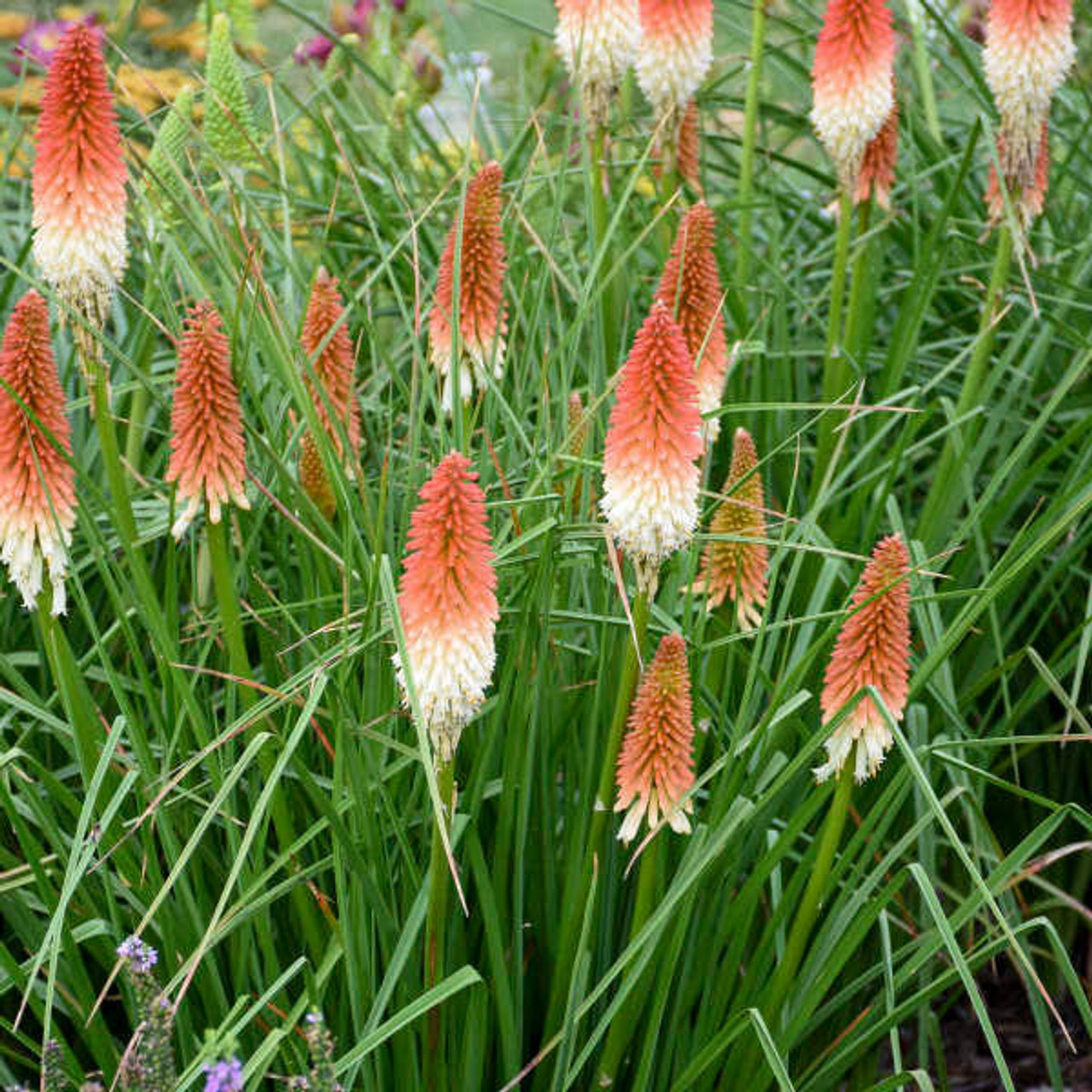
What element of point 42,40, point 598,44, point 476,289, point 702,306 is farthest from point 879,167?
point 42,40

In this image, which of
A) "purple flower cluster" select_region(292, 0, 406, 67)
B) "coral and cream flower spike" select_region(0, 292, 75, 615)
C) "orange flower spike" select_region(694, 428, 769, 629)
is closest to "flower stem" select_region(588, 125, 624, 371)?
"orange flower spike" select_region(694, 428, 769, 629)

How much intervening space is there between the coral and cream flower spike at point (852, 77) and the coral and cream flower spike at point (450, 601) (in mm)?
1793

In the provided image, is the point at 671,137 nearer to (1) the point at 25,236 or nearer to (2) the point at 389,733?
(2) the point at 389,733

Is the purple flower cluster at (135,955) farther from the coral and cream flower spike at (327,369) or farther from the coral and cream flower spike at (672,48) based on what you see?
the coral and cream flower spike at (672,48)

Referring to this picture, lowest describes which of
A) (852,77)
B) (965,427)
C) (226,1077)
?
(226,1077)

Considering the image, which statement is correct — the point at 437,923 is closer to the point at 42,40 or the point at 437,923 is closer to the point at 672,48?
the point at 672,48

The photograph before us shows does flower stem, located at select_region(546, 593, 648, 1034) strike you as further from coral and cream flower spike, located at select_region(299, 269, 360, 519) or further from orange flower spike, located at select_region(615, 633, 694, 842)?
coral and cream flower spike, located at select_region(299, 269, 360, 519)

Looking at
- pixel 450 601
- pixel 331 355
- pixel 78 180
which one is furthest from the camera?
pixel 331 355

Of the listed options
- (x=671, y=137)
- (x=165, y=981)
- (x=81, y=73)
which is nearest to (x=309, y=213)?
(x=671, y=137)

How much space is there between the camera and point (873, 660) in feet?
8.63

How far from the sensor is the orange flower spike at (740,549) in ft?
9.80

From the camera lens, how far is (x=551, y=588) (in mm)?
2852

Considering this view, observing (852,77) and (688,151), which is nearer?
(852,77)

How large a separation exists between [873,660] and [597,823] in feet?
1.85
